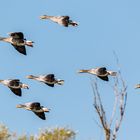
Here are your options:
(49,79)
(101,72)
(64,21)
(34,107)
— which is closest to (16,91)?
(34,107)

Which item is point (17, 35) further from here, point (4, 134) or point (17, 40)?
point (4, 134)

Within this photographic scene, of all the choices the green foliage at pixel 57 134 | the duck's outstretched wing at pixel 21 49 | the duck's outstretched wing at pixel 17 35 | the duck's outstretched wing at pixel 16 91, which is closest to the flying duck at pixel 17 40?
the duck's outstretched wing at pixel 17 35

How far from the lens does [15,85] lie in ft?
109

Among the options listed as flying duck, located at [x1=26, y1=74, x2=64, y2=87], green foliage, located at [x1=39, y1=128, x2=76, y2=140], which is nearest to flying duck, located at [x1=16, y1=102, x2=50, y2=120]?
flying duck, located at [x1=26, y1=74, x2=64, y2=87]

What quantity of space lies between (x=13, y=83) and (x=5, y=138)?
115ft

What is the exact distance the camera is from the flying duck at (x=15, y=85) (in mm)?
32791

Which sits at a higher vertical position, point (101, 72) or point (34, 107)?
point (101, 72)

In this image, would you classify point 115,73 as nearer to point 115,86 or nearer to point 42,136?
point 115,86

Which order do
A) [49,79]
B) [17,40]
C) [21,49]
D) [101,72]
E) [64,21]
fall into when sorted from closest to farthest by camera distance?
1. [101,72]
2. [64,21]
3. [49,79]
4. [17,40]
5. [21,49]

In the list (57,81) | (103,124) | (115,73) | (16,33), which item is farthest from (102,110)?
(16,33)

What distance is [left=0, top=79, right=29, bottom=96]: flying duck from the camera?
32791 mm

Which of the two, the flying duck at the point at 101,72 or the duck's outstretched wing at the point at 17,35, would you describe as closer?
the flying duck at the point at 101,72

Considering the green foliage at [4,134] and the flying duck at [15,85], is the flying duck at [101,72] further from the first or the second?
the green foliage at [4,134]

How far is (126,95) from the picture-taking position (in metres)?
25.3
